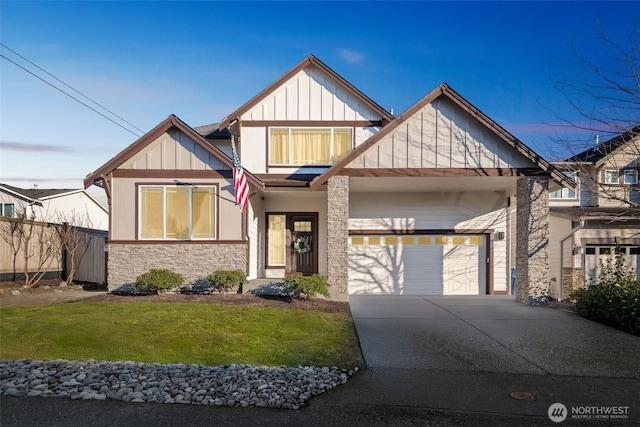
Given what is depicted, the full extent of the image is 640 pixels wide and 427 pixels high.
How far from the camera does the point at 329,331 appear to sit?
9.13 meters

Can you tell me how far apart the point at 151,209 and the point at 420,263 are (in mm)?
9002

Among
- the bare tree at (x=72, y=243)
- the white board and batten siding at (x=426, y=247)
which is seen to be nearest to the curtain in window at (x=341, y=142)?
the white board and batten siding at (x=426, y=247)

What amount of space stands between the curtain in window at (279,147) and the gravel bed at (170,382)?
10328mm

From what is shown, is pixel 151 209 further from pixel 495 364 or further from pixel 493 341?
pixel 495 364

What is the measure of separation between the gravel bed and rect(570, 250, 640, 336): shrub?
6.74 meters

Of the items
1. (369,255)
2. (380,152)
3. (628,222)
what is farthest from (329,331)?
(628,222)

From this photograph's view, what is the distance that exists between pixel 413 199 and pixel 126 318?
1002 centimetres

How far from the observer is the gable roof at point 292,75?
16094 millimetres

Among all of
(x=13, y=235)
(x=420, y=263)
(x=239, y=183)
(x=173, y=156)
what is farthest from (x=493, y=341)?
(x=13, y=235)

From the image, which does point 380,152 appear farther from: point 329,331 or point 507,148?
point 329,331

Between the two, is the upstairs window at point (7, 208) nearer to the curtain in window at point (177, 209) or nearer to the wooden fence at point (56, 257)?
the wooden fence at point (56, 257)

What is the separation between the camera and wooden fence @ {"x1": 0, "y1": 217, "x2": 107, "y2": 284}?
14703 mm

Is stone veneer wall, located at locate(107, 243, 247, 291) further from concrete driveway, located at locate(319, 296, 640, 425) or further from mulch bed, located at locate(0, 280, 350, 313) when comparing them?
concrete driveway, located at locate(319, 296, 640, 425)

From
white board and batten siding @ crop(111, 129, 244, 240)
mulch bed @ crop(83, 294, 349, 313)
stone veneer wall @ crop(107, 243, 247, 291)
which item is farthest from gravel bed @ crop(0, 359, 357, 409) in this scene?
white board and batten siding @ crop(111, 129, 244, 240)
